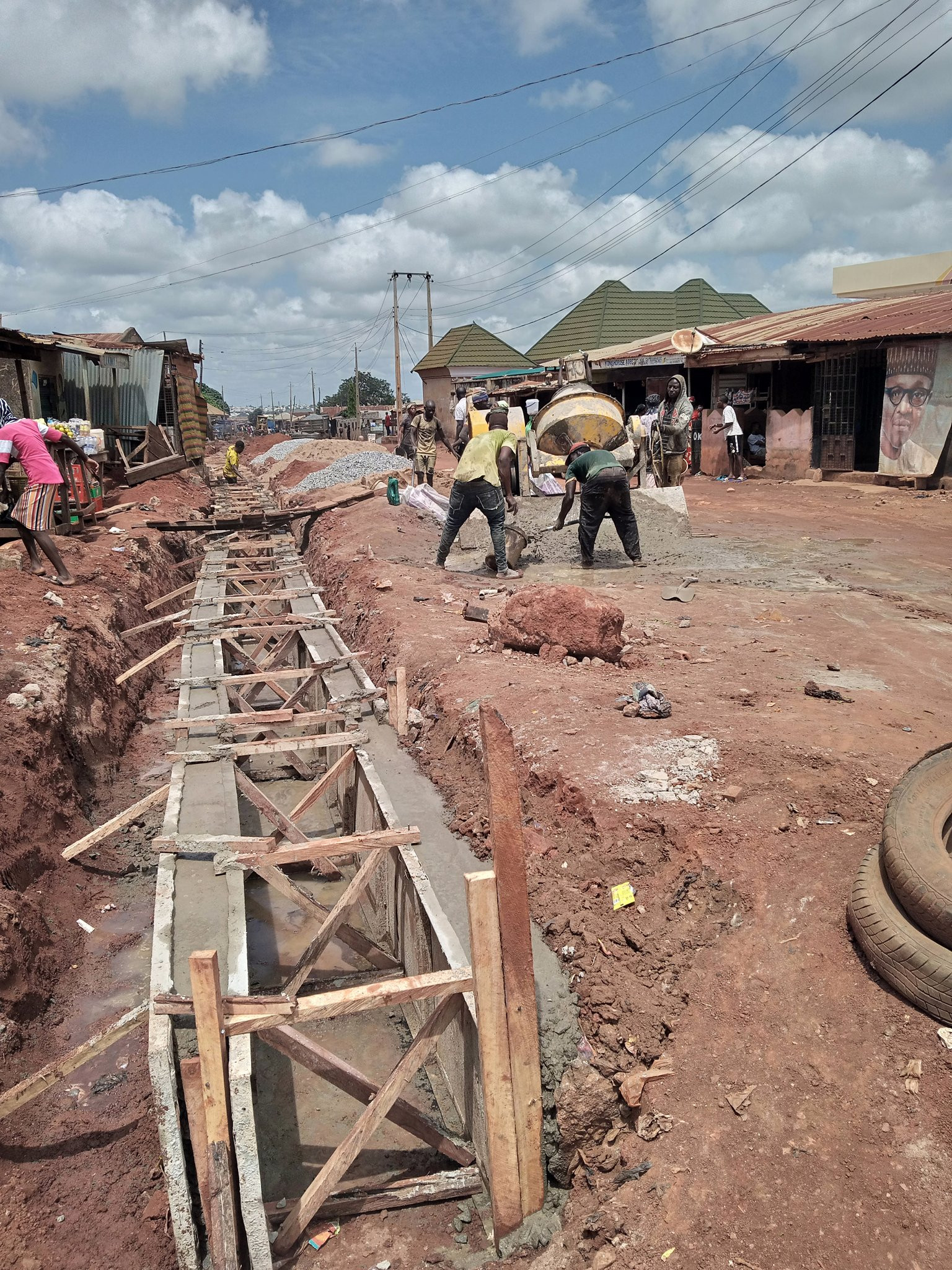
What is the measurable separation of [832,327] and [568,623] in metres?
13.6

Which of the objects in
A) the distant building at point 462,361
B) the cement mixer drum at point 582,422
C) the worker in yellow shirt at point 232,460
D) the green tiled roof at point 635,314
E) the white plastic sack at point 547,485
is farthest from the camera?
the distant building at point 462,361

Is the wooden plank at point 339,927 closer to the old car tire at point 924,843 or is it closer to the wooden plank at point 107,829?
the wooden plank at point 107,829

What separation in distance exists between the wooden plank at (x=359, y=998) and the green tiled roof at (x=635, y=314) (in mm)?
26946

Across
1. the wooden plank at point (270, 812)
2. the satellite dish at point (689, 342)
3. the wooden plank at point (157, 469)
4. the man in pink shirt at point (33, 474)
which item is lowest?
the wooden plank at point (270, 812)

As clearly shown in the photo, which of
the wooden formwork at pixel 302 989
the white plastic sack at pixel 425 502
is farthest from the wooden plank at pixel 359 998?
the white plastic sack at pixel 425 502

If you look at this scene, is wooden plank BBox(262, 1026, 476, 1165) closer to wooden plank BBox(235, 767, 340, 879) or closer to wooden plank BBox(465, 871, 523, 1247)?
wooden plank BBox(465, 871, 523, 1247)

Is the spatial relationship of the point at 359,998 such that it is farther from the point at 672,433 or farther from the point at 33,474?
the point at 672,433

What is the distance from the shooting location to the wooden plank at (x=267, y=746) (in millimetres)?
5625

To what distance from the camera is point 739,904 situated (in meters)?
3.47

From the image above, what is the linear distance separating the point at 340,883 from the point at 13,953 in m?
2.15

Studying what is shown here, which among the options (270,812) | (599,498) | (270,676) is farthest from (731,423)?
(270,812)

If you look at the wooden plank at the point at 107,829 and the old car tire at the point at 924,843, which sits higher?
the old car tire at the point at 924,843

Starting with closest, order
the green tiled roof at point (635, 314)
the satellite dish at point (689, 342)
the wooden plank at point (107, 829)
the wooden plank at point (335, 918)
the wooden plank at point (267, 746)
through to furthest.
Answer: the wooden plank at point (335, 918) → the wooden plank at point (107, 829) → the wooden plank at point (267, 746) → the satellite dish at point (689, 342) → the green tiled roof at point (635, 314)

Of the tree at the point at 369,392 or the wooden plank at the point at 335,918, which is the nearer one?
the wooden plank at the point at 335,918
